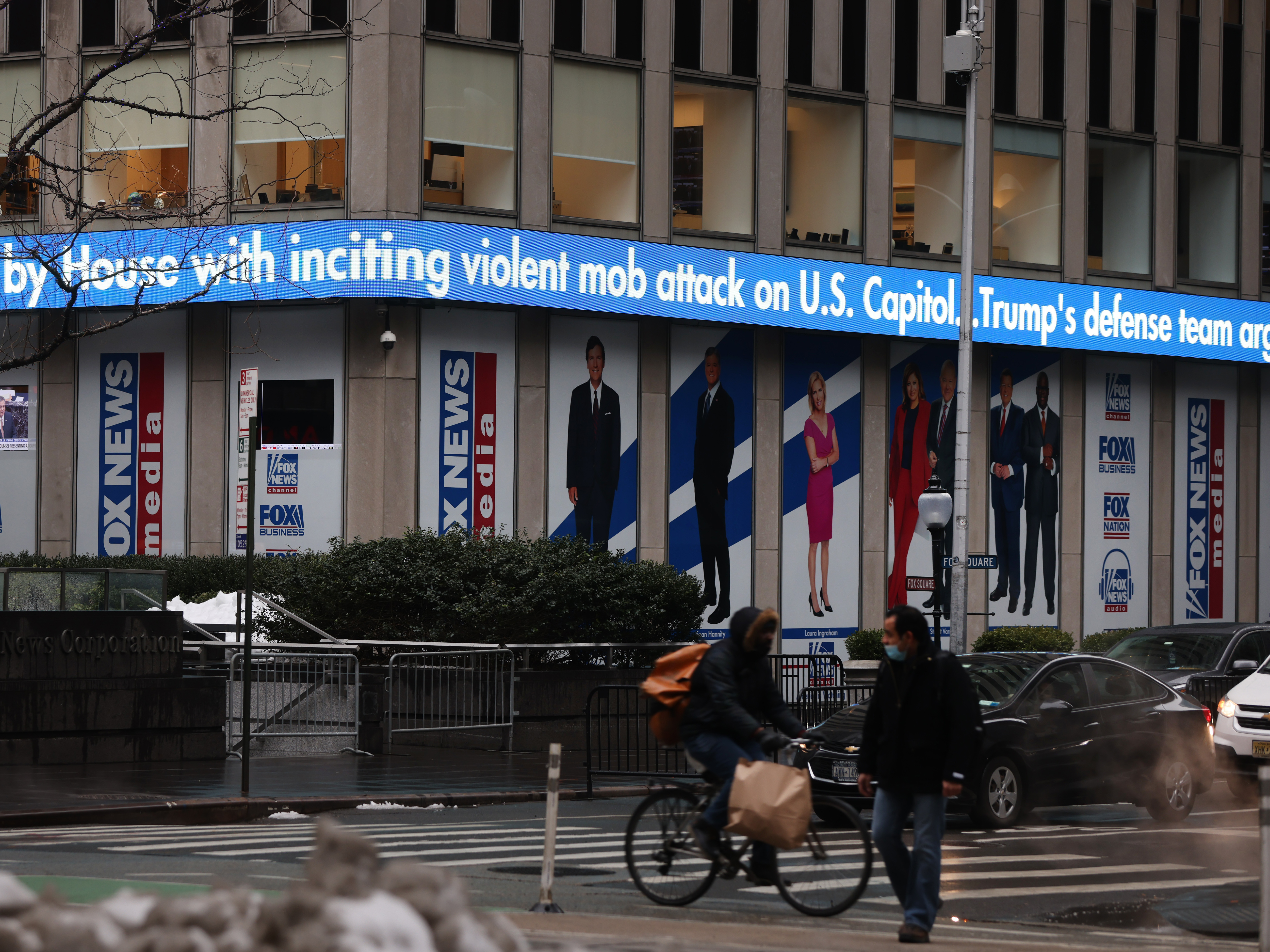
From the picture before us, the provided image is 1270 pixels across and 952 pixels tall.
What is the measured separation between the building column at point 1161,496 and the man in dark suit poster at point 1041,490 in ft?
8.46

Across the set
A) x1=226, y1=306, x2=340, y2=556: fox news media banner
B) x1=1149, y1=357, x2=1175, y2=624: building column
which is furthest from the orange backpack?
x1=1149, y1=357, x2=1175, y2=624: building column

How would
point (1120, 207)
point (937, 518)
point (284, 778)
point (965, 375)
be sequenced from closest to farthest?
point (284, 778)
point (937, 518)
point (965, 375)
point (1120, 207)

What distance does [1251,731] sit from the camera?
1762 centimetres

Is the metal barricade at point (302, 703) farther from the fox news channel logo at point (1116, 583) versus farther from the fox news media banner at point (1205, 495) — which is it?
the fox news media banner at point (1205, 495)

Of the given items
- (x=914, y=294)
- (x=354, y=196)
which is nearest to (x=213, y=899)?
(x=354, y=196)

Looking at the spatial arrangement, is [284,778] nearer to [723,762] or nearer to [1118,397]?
[723,762]

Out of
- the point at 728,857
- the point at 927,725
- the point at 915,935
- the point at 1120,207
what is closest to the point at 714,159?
the point at 1120,207

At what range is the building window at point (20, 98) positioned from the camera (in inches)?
1153

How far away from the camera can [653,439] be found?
1179 inches

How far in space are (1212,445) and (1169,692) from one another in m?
21.0

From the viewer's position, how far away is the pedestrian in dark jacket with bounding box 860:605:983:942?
937 centimetres

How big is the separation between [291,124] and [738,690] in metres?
19.7

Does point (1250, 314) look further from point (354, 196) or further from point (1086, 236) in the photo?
point (354, 196)

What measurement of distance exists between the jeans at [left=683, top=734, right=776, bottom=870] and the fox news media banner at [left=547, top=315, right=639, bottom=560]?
18.6 meters
